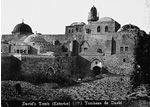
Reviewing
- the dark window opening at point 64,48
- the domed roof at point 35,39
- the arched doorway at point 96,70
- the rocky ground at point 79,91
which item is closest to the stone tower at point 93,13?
the dark window opening at point 64,48

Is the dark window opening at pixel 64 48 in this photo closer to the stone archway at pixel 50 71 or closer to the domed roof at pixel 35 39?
the domed roof at pixel 35 39

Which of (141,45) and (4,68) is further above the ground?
(141,45)

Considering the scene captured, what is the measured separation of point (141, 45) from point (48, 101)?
1.95 meters

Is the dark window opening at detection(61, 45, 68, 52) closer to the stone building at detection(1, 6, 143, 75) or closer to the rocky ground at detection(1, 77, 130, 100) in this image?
the stone building at detection(1, 6, 143, 75)

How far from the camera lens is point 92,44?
5.70 m

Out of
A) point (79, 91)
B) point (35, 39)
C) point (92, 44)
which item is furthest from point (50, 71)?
point (35, 39)

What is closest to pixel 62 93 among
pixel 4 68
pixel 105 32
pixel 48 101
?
pixel 48 101

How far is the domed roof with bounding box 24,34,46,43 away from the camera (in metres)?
6.01

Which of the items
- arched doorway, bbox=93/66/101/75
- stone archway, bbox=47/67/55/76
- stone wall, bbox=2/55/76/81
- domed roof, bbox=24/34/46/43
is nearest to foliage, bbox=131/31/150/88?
arched doorway, bbox=93/66/101/75

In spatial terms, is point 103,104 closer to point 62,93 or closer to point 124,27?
point 62,93

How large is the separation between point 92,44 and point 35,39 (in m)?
1.40

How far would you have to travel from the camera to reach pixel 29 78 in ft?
17.0

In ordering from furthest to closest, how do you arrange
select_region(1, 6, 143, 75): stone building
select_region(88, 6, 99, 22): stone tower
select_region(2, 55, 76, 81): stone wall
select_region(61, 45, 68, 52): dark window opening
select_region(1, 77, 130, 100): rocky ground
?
select_region(61, 45, 68, 52): dark window opening → select_region(1, 6, 143, 75): stone building → select_region(88, 6, 99, 22): stone tower → select_region(2, 55, 76, 81): stone wall → select_region(1, 77, 130, 100): rocky ground

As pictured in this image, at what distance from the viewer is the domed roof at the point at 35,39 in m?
6.01
